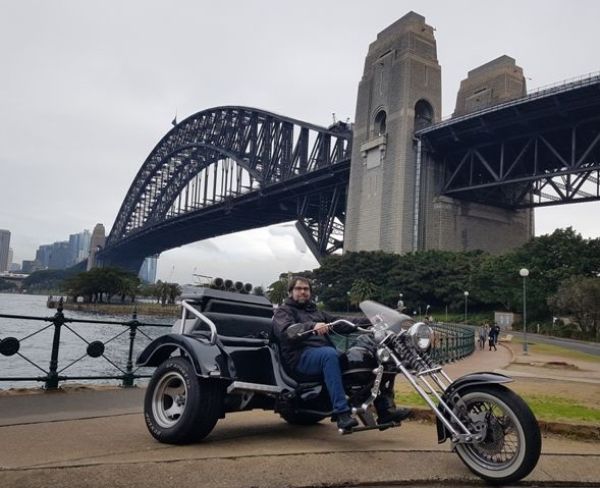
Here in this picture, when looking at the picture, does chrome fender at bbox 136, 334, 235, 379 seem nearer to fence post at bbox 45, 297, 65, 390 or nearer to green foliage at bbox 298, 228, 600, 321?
fence post at bbox 45, 297, 65, 390

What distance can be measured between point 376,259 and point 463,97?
34.3m

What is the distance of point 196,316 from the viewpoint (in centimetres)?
476

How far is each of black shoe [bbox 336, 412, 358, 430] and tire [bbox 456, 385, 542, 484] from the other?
0.70m

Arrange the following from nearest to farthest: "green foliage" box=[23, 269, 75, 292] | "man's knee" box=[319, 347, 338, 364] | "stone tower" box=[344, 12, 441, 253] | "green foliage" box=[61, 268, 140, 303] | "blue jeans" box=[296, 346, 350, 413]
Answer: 1. "blue jeans" box=[296, 346, 350, 413]
2. "man's knee" box=[319, 347, 338, 364]
3. "stone tower" box=[344, 12, 441, 253]
4. "green foliage" box=[61, 268, 140, 303]
5. "green foliage" box=[23, 269, 75, 292]

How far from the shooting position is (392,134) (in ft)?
185

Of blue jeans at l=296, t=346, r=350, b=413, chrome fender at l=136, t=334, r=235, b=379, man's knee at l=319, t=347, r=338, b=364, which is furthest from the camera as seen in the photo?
chrome fender at l=136, t=334, r=235, b=379

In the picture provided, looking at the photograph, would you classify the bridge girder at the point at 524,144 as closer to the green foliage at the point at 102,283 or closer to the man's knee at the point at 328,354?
the man's knee at the point at 328,354

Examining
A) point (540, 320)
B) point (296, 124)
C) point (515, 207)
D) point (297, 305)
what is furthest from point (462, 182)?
point (297, 305)

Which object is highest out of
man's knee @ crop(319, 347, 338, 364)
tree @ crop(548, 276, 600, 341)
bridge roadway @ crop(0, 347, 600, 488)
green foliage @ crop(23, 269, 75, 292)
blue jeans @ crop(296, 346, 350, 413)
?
green foliage @ crop(23, 269, 75, 292)

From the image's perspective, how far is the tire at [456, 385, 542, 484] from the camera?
335cm

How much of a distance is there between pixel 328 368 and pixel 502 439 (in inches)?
48.2

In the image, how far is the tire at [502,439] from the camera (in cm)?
335

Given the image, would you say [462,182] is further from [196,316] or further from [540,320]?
[196,316]

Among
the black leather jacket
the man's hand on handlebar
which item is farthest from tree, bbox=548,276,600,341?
the man's hand on handlebar
